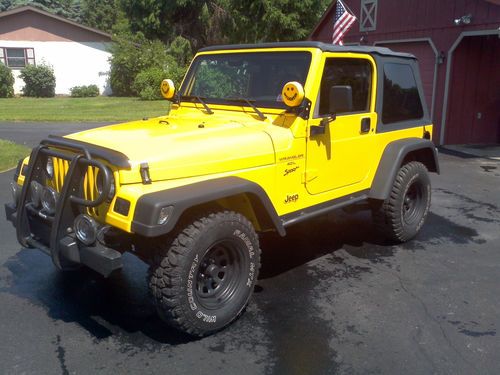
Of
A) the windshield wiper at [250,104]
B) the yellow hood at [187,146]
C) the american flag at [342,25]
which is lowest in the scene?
the yellow hood at [187,146]

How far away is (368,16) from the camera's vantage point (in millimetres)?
13953

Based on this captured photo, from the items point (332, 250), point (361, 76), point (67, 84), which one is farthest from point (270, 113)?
point (67, 84)

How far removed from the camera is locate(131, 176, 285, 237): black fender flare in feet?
9.80

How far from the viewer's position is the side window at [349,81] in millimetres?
4289

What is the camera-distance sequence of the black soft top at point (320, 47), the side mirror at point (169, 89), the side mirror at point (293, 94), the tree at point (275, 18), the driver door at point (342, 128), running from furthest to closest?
the tree at point (275, 18) < the side mirror at point (169, 89) < the black soft top at point (320, 47) < the driver door at point (342, 128) < the side mirror at point (293, 94)

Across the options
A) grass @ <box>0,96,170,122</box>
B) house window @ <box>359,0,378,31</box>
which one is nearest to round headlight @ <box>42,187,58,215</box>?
house window @ <box>359,0,378,31</box>

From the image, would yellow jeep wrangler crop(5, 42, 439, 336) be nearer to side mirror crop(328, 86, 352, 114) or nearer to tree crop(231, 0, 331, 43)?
side mirror crop(328, 86, 352, 114)

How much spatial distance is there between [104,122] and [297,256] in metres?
12.9

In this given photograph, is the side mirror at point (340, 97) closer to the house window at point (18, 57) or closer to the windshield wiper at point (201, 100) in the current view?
the windshield wiper at point (201, 100)

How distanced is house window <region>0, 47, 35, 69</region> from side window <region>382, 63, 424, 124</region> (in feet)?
87.7

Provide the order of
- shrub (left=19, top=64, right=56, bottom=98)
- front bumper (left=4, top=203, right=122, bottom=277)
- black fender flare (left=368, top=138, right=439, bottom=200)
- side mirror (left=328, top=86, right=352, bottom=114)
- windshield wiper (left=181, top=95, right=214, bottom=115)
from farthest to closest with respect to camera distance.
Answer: shrub (left=19, top=64, right=56, bottom=98), black fender flare (left=368, top=138, right=439, bottom=200), windshield wiper (left=181, top=95, right=214, bottom=115), side mirror (left=328, top=86, right=352, bottom=114), front bumper (left=4, top=203, right=122, bottom=277)

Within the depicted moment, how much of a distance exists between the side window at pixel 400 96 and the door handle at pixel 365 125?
0.32 metres

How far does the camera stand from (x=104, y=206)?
326 centimetres

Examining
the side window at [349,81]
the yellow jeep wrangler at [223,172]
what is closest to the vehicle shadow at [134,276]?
the yellow jeep wrangler at [223,172]
